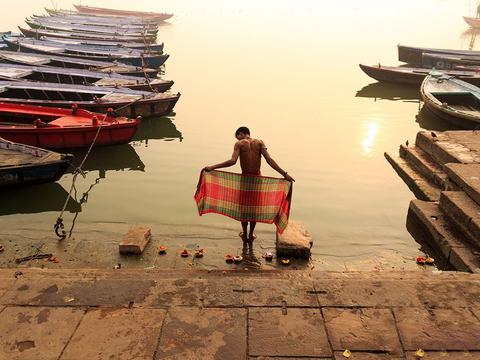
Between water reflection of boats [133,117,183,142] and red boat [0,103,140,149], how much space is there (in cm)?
209

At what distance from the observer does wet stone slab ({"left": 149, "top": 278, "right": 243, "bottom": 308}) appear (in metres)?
4.29

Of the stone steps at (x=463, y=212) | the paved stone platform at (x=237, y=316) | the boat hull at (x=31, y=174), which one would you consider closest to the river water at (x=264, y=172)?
the boat hull at (x=31, y=174)

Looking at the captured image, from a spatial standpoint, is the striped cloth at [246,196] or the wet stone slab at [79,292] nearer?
the wet stone slab at [79,292]

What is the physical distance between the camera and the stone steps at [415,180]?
8.97 metres

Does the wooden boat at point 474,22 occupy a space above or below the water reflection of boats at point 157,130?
above

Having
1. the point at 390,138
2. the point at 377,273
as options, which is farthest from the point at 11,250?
the point at 390,138

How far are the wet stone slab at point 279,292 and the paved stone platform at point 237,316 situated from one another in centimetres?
1

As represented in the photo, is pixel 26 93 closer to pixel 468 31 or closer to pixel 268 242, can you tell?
pixel 268 242

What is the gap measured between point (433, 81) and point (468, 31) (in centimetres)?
4636

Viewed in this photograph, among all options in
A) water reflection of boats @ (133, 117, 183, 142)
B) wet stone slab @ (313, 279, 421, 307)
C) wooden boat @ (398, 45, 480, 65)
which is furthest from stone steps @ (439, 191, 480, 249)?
wooden boat @ (398, 45, 480, 65)

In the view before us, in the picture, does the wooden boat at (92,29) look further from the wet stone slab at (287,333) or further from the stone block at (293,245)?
the wet stone slab at (287,333)

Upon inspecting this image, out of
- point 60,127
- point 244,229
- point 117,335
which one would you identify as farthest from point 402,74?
point 117,335

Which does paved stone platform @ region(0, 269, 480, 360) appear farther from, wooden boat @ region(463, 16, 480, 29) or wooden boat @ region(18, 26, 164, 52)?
wooden boat @ region(463, 16, 480, 29)

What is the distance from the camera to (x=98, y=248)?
6.80 m
